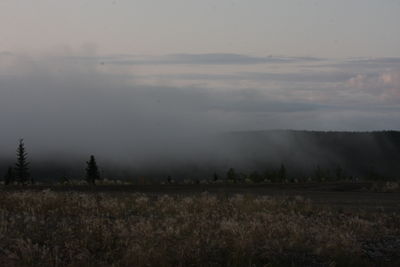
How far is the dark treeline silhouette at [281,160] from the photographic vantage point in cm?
13588

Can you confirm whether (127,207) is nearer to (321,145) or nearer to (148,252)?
(148,252)

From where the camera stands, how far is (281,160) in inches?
5920

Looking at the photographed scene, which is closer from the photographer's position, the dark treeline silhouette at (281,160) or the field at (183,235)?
the field at (183,235)

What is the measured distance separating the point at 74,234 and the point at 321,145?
14351 cm

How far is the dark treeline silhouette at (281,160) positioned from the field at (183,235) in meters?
109

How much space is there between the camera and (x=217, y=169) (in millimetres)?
141000

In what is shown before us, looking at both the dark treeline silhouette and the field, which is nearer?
the field

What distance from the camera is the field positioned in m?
12.4

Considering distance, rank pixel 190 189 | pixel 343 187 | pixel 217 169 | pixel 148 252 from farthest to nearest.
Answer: pixel 217 169 → pixel 343 187 → pixel 190 189 → pixel 148 252

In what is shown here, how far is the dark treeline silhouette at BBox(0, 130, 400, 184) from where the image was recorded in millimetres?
135875

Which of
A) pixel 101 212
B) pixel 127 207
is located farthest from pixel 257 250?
pixel 127 207

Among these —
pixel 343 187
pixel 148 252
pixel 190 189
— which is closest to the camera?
pixel 148 252

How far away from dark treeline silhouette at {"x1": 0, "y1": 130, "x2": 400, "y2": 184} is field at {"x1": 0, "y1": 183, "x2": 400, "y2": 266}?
109 metres

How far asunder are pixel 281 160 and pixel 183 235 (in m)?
138
